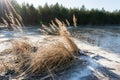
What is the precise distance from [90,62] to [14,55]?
1394 mm

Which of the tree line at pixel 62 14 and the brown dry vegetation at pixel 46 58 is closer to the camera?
the brown dry vegetation at pixel 46 58

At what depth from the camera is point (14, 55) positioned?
4.66 metres

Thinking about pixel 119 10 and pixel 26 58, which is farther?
pixel 119 10

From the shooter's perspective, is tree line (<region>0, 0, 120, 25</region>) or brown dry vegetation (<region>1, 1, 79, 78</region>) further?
tree line (<region>0, 0, 120, 25</region>)

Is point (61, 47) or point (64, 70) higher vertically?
point (61, 47)

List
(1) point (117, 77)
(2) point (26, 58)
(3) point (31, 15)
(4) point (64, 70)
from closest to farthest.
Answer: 1. (1) point (117, 77)
2. (4) point (64, 70)
3. (2) point (26, 58)
4. (3) point (31, 15)

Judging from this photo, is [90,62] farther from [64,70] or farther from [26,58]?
[26,58]

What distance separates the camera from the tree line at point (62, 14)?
1374cm

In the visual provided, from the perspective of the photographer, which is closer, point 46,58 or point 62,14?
point 46,58

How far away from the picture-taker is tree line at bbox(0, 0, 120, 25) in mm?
13742

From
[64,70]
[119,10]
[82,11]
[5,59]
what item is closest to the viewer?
[64,70]

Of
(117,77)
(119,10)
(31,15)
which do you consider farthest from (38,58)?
(119,10)

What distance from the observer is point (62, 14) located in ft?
47.6

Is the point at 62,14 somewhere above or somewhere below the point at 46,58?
below
